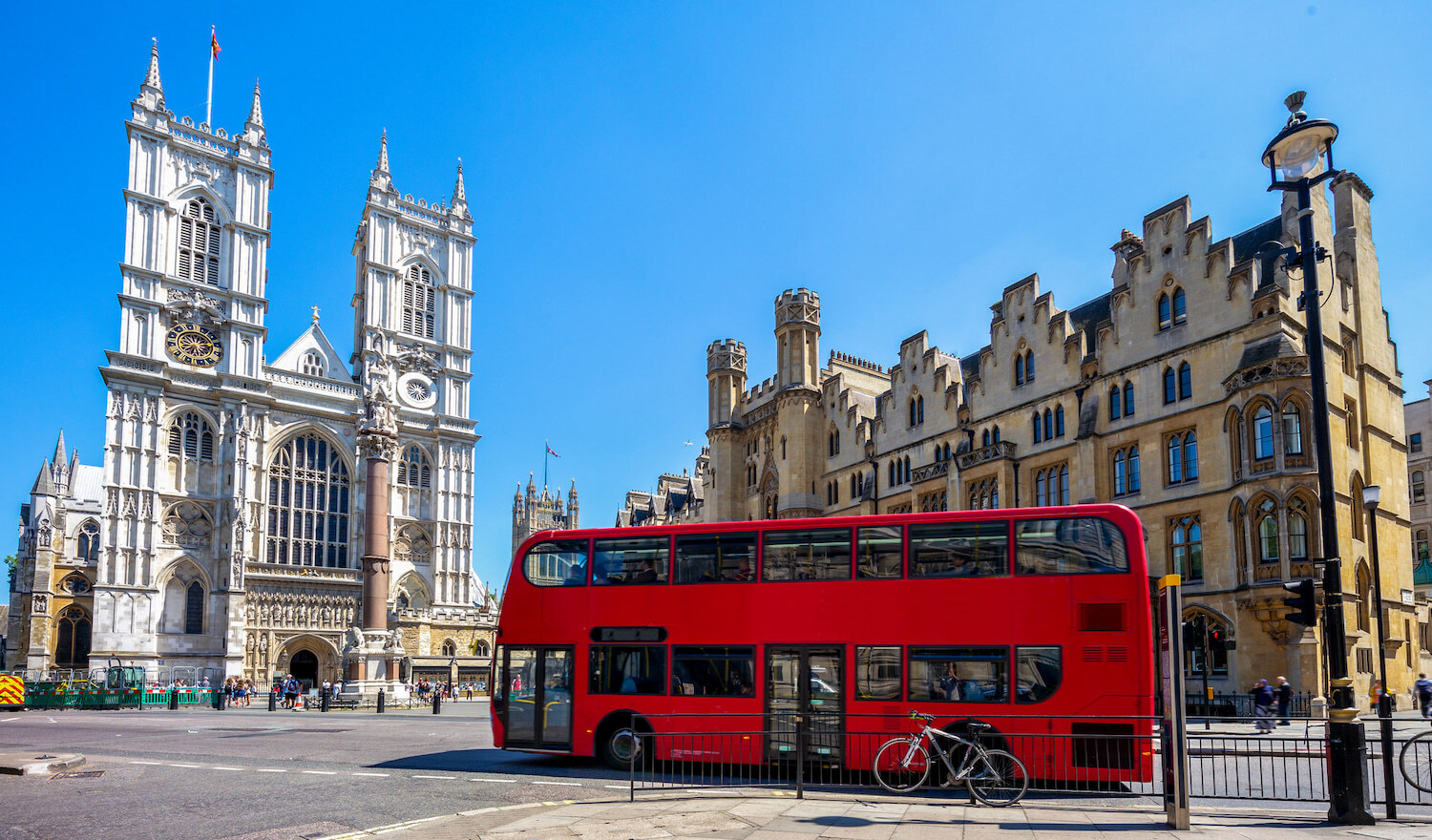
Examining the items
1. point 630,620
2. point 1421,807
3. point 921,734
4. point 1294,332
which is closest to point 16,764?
point 630,620

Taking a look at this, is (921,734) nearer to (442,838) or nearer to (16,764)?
(442,838)

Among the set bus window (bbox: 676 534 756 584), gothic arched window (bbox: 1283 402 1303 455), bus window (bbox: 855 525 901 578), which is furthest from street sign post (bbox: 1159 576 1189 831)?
gothic arched window (bbox: 1283 402 1303 455)

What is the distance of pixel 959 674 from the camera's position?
13266 millimetres

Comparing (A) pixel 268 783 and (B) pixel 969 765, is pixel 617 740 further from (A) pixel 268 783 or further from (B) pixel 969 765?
(B) pixel 969 765

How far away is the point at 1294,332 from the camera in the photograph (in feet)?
90.8

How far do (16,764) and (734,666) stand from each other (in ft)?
34.8

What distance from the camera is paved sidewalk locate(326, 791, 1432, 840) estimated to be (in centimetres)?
925

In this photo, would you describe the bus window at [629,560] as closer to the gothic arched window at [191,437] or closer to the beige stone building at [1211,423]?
the beige stone building at [1211,423]

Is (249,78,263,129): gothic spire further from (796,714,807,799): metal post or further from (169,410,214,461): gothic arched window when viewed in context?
(796,714,807,799): metal post

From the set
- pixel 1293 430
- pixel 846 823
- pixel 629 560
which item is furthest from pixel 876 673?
pixel 1293 430

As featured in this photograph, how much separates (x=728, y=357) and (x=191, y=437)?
36.1m

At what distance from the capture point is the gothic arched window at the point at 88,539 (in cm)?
8350

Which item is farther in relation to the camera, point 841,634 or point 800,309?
point 800,309

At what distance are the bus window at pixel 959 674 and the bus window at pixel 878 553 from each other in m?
1.13
